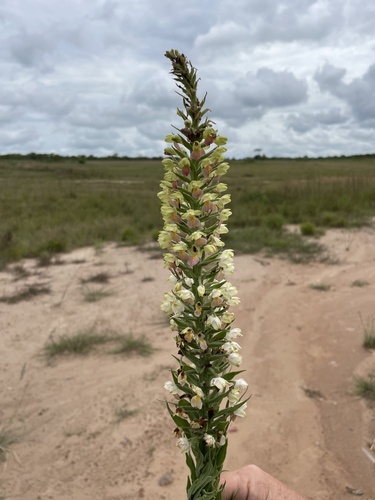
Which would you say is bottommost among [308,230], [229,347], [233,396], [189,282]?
[308,230]

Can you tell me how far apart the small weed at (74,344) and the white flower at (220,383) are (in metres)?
6.03

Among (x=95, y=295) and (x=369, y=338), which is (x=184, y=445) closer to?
(x=369, y=338)

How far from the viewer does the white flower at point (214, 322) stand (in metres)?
1.83

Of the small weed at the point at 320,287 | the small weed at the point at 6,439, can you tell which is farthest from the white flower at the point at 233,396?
the small weed at the point at 320,287

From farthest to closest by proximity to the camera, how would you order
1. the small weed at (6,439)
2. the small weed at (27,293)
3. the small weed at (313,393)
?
the small weed at (27,293) < the small weed at (313,393) < the small weed at (6,439)

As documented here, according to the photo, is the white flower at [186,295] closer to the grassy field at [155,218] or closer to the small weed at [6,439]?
the small weed at [6,439]

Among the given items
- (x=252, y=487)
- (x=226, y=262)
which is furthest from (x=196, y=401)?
(x=252, y=487)

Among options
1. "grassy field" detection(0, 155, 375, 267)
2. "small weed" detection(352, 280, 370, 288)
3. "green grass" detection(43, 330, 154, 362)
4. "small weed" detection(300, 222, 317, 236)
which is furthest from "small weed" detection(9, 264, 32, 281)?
"small weed" detection(300, 222, 317, 236)

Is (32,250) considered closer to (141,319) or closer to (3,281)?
(3,281)

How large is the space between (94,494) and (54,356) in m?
3.10

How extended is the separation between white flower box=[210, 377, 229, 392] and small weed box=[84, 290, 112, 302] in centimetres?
816

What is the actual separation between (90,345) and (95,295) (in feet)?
7.46

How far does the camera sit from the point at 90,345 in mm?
7758

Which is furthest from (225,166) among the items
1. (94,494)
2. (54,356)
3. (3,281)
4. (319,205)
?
(319,205)
